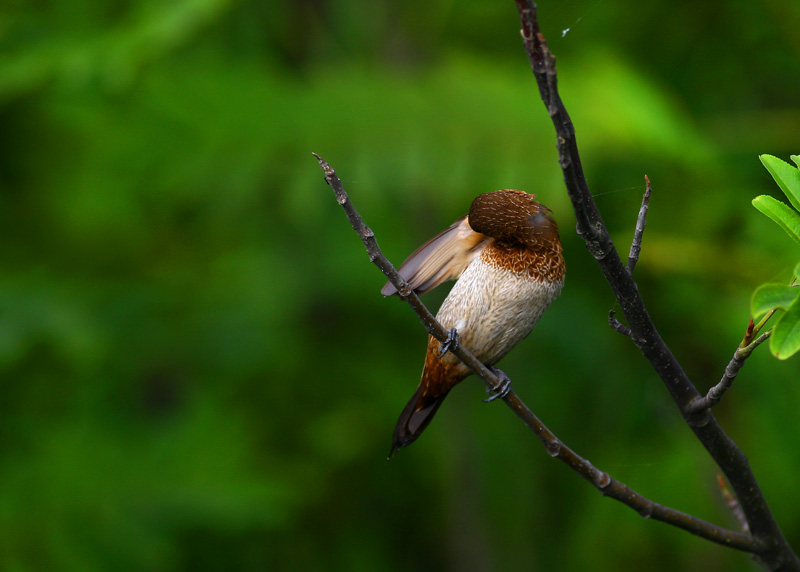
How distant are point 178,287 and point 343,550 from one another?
62.5 inches

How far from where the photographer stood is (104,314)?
360 cm

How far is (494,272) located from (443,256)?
0.10 metres

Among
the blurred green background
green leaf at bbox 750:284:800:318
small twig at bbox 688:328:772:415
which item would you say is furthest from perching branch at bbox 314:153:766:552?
the blurred green background

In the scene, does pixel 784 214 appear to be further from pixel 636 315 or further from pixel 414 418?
pixel 414 418

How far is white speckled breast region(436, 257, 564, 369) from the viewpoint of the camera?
1.49 m

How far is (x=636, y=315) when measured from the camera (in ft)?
4.09

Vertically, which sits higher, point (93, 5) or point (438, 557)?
point (93, 5)

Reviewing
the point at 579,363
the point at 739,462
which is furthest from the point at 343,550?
the point at 739,462

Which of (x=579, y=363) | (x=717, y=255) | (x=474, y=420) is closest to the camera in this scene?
(x=717, y=255)

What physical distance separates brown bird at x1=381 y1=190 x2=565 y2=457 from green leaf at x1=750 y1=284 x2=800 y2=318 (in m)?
0.47

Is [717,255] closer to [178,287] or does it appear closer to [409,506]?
[409,506]

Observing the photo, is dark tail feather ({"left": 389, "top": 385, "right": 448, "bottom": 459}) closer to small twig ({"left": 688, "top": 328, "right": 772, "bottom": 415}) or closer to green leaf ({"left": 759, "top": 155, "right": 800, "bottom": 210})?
small twig ({"left": 688, "top": 328, "right": 772, "bottom": 415})

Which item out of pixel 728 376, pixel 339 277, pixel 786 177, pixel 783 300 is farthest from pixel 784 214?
pixel 339 277

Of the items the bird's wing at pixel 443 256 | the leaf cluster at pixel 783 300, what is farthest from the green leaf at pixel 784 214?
the bird's wing at pixel 443 256
